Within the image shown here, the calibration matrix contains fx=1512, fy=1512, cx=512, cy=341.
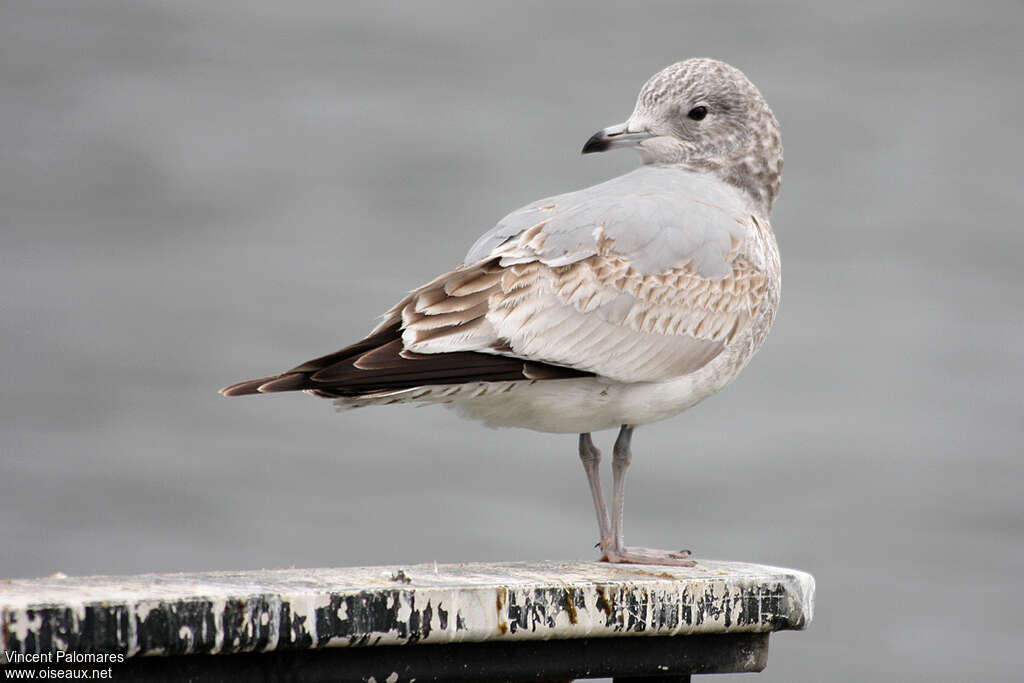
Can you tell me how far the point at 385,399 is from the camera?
3.90 metres

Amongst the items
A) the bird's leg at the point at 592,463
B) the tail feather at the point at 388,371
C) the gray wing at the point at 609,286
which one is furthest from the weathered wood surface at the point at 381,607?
the bird's leg at the point at 592,463

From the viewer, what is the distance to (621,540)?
4.45 meters

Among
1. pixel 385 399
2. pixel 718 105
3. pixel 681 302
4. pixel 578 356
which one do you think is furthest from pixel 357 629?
pixel 718 105

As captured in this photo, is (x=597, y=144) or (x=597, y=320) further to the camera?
(x=597, y=144)

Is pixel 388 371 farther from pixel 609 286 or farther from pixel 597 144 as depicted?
pixel 597 144

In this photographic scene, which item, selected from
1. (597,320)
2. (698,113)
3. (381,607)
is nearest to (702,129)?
(698,113)

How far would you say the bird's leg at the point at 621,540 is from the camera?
14.2 ft

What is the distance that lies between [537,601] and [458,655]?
7.0 inches

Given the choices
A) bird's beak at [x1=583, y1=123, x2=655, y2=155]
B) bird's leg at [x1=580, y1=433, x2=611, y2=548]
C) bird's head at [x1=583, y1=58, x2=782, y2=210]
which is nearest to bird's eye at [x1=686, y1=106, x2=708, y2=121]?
bird's head at [x1=583, y1=58, x2=782, y2=210]

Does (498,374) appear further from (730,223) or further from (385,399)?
(730,223)

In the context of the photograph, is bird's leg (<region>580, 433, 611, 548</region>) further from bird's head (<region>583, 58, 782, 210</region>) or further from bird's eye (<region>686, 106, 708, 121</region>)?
bird's eye (<region>686, 106, 708, 121</region>)

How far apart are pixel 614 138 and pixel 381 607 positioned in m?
2.82

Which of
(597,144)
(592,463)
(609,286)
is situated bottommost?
(592,463)

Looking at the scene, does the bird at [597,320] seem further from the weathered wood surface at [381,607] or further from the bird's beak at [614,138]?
the weathered wood surface at [381,607]
